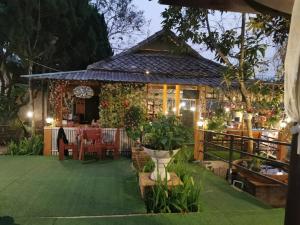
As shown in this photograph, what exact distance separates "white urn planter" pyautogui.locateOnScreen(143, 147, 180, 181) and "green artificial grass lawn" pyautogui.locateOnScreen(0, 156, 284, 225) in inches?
21.1

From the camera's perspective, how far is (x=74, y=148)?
853 cm

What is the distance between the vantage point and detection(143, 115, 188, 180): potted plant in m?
4.25

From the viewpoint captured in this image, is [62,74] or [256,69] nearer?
[256,69]

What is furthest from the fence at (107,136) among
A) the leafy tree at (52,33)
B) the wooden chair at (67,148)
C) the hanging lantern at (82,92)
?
the leafy tree at (52,33)

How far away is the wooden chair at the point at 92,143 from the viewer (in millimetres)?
8430

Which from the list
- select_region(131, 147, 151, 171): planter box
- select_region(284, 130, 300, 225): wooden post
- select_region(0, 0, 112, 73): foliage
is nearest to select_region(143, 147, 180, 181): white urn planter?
select_region(131, 147, 151, 171): planter box

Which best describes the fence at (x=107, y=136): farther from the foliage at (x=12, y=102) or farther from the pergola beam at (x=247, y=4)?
the pergola beam at (x=247, y=4)

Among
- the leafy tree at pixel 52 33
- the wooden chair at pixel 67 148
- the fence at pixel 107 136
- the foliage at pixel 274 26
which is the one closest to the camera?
the foliage at pixel 274 26

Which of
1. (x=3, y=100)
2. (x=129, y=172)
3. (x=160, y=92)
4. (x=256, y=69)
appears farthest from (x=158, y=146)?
(x=3, y=100)

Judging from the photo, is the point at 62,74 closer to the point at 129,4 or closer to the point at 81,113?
the point at 81,113

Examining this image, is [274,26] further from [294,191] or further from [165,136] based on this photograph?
[294,191]

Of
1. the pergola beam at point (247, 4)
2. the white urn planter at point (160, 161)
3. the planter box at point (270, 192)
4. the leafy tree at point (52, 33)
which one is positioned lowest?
the planter box at point (270, 192)

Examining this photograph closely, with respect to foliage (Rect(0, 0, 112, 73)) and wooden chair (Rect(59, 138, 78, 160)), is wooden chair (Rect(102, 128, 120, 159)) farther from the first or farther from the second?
→ foliage (Rect(0, 0, 112, 73))

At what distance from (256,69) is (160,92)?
18.0ft
